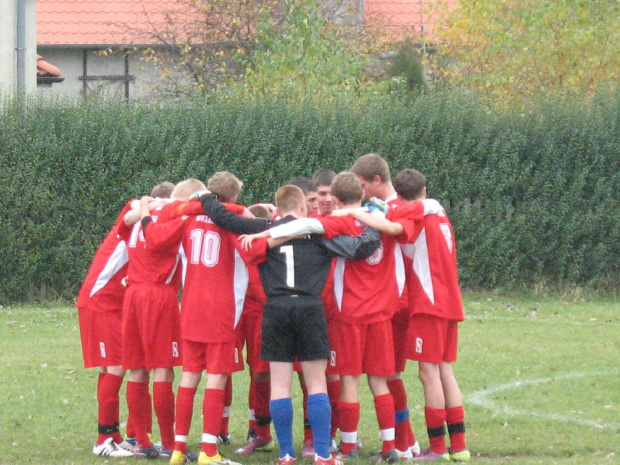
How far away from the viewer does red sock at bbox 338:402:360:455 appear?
648 cm

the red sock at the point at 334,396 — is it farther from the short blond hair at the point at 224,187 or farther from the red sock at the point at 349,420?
the short blond hair at the point at 224,187

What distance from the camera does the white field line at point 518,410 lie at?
7.75 meters

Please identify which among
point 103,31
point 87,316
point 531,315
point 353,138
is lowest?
point 531,315

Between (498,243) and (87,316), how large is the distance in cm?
973

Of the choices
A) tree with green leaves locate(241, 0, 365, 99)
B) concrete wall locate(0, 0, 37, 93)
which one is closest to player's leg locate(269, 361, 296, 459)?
tree with green leaves locate(241, 0, 365, 99)

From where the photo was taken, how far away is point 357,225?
21.1 feet

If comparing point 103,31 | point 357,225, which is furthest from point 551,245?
point 103,31

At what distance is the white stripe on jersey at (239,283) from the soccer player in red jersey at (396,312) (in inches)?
41.1

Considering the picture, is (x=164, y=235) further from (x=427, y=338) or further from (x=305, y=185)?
(x=427, y=338)

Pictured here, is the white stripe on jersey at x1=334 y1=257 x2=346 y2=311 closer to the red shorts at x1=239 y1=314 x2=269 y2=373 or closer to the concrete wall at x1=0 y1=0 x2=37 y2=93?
A: the red shorts at x1=239 y1=314 x2=269 y2=373

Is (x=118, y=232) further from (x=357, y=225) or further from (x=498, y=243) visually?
(x=498, y=243)

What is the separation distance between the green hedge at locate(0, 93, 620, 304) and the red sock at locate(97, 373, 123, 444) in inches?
333

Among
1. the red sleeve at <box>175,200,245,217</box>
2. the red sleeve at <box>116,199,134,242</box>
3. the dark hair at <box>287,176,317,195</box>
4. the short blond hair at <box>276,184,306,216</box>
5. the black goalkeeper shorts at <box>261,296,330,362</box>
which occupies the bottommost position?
the black goalkeeper shorts at <box>261,296,330,362</box>

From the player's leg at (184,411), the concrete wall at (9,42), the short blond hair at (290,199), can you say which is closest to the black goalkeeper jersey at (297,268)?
the short blond hair at (290,199)
